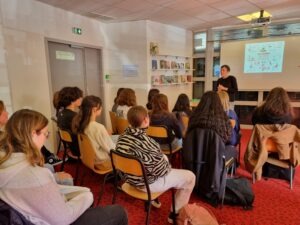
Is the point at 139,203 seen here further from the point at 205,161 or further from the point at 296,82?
the point at 296,82

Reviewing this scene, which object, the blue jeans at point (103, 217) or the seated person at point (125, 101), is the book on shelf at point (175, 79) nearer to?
the seated person at point (125, 101)

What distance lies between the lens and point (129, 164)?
163 centimetres

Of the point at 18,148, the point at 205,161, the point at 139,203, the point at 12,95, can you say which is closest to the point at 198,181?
the point at 205,161

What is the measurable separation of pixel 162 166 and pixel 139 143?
0.27 meters

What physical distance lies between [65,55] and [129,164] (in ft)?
10.5

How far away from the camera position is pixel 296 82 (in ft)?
16.0

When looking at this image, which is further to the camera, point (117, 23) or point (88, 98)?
point (117, 23)

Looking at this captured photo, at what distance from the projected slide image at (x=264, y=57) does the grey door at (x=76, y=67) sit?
346cm

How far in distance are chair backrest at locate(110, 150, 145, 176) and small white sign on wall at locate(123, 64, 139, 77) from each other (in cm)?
330

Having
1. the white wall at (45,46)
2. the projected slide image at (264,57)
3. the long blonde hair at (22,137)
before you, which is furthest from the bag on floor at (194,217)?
the projected slide image at (264,57)

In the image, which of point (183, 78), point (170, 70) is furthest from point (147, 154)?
point (183, 78)

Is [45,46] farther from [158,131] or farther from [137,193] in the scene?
[137,193]

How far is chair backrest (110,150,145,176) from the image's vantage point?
5.19ft

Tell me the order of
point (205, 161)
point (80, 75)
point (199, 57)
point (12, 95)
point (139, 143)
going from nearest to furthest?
1. point (139, 143)
2. point (205, 161)
3. point (12, 95)
4. point (80, 75)
5. point (199, 57)
